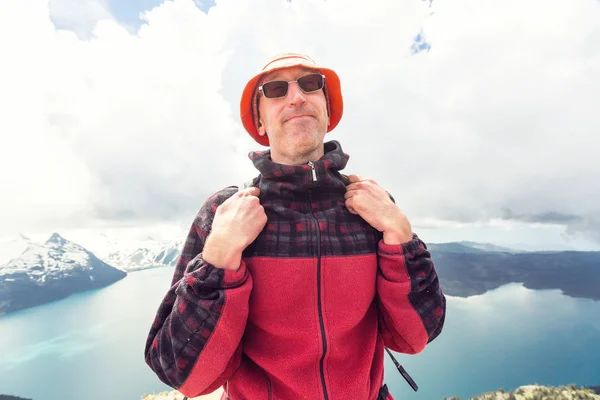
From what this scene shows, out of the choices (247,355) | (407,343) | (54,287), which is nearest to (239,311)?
(247,355)

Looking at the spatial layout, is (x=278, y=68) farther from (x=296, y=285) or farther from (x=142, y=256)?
(x=142, y=256)

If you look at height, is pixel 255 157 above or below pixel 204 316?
above

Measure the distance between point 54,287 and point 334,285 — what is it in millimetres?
87841

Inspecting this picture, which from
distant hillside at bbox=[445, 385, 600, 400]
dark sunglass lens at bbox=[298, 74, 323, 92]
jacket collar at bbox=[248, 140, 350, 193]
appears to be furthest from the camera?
distant hillside at bbox=[445, 385, 600, 400]

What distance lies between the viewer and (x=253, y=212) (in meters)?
1.94

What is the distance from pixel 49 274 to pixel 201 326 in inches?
3598

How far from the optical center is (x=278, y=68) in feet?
7.80

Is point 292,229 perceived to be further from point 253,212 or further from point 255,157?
point 255,157

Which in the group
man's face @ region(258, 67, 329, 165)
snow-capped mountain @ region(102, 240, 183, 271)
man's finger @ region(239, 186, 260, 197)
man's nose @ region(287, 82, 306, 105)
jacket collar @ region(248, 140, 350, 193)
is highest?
man's nose @ region(287, 82, 306, 105)

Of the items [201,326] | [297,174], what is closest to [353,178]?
[297,174]

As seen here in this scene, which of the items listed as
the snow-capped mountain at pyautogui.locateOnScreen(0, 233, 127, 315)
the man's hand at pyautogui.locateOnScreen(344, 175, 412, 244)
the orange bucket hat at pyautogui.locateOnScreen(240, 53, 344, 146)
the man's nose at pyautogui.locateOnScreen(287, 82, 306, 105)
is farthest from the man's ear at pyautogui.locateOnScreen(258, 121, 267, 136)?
the snow-capped mountain at pyautogui.locateOnScreen(0, 233, 127, 315)

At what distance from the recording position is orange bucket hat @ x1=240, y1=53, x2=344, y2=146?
2438 millimetres

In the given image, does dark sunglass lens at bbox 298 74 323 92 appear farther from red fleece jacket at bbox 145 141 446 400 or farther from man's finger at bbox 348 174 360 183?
man's finger at bbox 348 174 360 183

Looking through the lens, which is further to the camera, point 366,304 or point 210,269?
point 366,304
